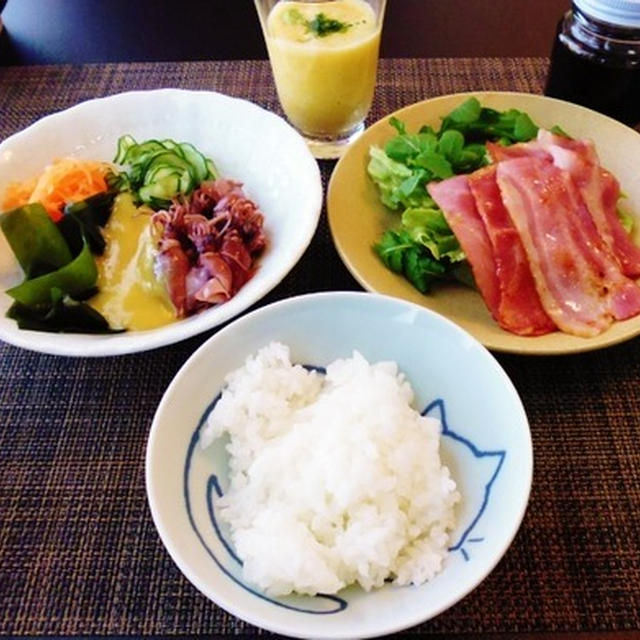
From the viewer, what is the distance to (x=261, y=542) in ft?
3.40

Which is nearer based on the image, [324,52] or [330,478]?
[330,478]

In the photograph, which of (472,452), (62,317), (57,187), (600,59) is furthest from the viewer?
(600,59)

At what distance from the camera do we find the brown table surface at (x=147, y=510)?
1129mm

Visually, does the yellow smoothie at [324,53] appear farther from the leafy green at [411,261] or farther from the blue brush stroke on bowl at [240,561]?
the blue brush stroke on bowl at [240,561]

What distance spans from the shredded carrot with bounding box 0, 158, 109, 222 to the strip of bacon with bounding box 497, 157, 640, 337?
3.21 ft

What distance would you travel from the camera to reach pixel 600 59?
180 centimetres

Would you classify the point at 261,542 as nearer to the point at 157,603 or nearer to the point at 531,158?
the point at 157,603

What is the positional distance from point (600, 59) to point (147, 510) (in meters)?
1.55

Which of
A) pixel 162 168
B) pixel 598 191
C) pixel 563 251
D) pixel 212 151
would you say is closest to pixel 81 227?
pixel 162 168

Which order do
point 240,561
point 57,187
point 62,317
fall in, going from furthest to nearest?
point 57,187 < point 62,317 < point 240,561

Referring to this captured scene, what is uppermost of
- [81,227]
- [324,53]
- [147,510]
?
[324,53]

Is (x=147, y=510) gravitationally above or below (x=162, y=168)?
below

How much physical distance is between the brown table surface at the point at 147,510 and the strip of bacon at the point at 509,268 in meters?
0.10

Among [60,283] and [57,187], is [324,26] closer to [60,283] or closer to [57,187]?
[57,187]
